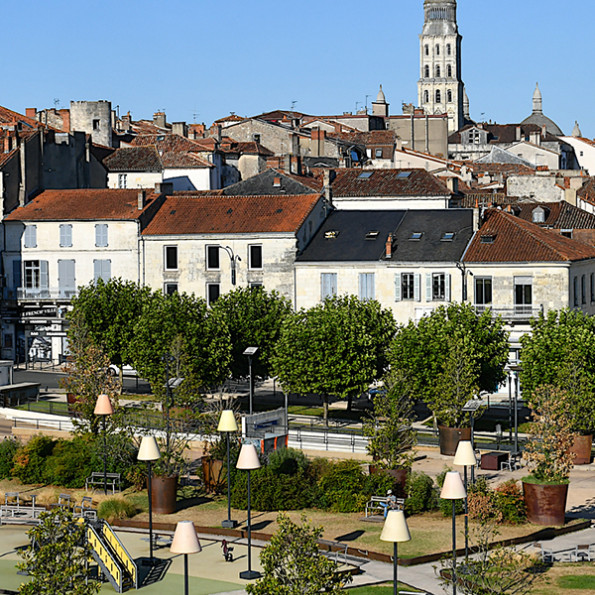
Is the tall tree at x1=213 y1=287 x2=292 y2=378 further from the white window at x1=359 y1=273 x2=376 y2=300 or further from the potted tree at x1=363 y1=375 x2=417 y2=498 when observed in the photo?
the potted tree at x1=363 y1=375 x2=417 y2=498

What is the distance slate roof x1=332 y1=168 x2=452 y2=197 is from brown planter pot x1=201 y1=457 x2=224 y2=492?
45.5 metres

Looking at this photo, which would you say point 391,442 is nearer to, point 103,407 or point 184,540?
point 103,407

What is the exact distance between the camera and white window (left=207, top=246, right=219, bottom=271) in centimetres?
6794

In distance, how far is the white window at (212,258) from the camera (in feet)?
223

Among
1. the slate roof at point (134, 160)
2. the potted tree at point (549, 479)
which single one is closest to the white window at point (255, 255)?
the slate roof at point (134, 160)

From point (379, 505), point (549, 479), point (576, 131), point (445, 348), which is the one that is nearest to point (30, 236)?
point (445, 348)

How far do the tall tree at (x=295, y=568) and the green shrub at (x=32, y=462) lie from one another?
19498 mm

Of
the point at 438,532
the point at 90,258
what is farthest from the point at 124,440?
the point at 90,258

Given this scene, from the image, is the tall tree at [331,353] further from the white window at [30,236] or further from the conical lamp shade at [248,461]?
the white window at [30,236]

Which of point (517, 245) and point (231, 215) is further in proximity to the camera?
point (231, 215)

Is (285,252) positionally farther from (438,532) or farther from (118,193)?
(438,532)

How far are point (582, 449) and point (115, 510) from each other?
17.1m

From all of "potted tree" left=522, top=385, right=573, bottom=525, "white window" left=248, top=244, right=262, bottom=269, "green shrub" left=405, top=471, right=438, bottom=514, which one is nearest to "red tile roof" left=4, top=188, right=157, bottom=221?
"white window" left=248, top=244, right=262, bottom=269

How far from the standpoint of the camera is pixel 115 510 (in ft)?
115
